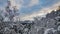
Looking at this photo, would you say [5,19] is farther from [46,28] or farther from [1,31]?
[46,28]

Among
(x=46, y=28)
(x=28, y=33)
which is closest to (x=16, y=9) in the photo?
(x=28, y=33)

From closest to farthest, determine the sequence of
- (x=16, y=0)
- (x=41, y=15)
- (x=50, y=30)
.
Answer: (x=50, y=30)
(x=41, y=15)
(x=16, y=0)

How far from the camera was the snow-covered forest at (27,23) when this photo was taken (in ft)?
20.4

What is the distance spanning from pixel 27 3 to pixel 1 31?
5.77ft

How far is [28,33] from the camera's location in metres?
7.43

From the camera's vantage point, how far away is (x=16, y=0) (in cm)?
822

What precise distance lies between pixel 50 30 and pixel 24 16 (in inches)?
69.1

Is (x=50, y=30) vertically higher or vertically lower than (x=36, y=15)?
lower

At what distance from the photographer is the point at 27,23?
7.58 m

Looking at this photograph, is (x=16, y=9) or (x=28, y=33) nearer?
(x=28, y=33)

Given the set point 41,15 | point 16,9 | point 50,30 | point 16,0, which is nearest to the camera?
point 50,30

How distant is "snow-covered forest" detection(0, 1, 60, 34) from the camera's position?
620 cm

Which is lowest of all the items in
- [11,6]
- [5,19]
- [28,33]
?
[28,33]

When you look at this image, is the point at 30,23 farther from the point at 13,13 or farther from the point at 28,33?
the point at 13,13
